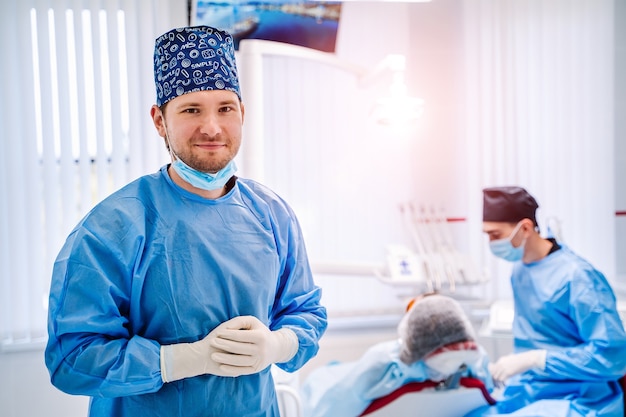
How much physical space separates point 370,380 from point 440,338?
0.32m

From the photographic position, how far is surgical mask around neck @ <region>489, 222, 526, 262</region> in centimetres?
217

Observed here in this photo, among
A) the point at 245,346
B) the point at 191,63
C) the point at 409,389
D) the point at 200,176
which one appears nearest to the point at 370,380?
the point at 409,389

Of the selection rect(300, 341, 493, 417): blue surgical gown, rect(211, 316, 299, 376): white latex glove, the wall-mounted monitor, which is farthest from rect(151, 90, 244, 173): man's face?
the wall-mounted monitor

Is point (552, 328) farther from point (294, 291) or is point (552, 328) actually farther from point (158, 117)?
point (158, 117)

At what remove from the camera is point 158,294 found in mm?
1083

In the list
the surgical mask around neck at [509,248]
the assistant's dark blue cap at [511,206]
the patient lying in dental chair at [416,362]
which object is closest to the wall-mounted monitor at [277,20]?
the assistant's dark blue cap at [511,206]

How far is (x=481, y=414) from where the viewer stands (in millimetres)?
1884

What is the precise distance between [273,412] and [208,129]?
671 millimetres

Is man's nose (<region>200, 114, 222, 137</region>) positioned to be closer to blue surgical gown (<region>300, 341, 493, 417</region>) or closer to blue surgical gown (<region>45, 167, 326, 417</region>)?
blue surgical gown (<region>45, 167, 326, 417</region>)

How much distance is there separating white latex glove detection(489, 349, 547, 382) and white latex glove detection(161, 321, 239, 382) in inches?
53.3

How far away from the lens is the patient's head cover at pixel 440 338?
6.00ft

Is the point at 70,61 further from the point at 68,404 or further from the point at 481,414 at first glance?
the point at 481,414

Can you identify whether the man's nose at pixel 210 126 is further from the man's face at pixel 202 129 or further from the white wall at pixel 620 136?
the white wall at pixel 620 136

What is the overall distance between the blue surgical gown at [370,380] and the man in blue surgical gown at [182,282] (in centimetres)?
77
